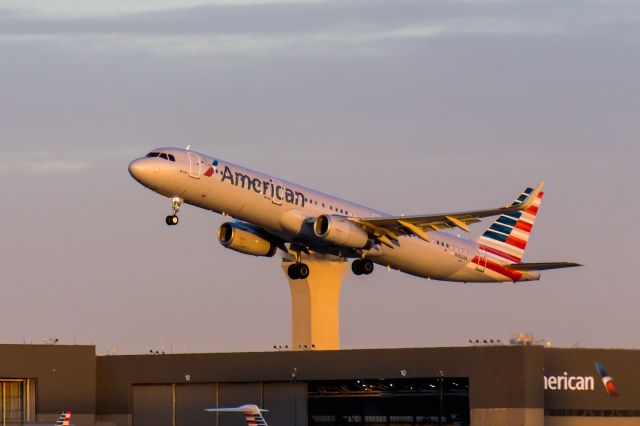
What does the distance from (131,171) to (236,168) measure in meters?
5.67

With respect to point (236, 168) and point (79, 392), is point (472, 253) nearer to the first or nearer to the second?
point (236, 168)

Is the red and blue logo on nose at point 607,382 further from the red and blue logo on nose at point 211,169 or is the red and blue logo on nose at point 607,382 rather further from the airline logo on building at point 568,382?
the red and blue logo on nose at point 211,169

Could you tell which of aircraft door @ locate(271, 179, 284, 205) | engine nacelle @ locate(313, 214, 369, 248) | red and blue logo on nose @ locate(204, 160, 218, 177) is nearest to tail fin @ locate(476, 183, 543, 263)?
engine nacelle @ locate(313, 214, 369, 248)

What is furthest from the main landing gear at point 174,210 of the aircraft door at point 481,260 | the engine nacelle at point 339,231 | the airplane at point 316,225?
the aircraft door at point 481,260

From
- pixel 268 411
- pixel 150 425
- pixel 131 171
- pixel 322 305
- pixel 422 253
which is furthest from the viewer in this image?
pixel 322 305

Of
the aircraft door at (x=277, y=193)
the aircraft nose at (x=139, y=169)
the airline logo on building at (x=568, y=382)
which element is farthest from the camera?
the airline logo on building at (x=568, y=382)

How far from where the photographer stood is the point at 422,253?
92.1 m

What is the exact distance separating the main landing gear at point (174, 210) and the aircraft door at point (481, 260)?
22604 mm

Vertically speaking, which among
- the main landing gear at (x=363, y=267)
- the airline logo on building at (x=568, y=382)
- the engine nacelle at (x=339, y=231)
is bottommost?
the airline logo on building at (x=568, y=382)

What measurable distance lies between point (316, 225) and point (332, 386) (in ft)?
68.6

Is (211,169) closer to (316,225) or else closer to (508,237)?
(316,225)

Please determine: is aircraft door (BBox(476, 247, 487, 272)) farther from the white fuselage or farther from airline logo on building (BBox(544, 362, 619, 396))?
airline logo on building (BBox(544, 362, 619, 396))

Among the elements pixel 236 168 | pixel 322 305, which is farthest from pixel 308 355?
pixel 322 305

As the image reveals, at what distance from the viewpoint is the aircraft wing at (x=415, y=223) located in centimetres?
8669
